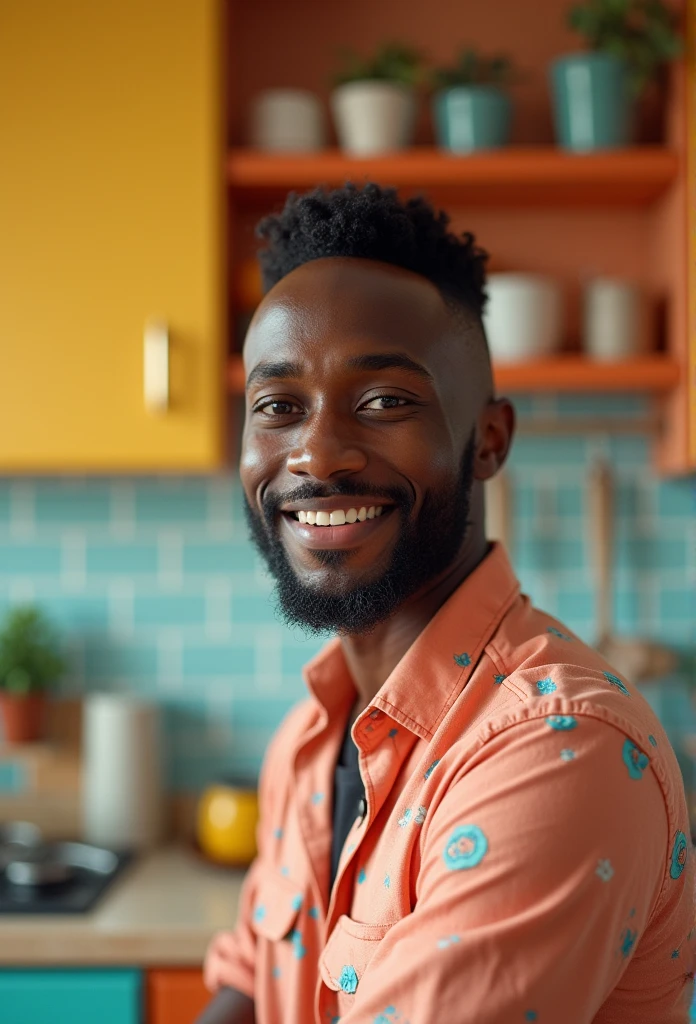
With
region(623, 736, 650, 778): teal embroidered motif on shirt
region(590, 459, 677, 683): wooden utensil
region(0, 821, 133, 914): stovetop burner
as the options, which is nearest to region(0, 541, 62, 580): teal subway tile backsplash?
region(0, 821, 133, 914): stovetop burner

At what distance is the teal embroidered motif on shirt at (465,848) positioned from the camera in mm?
695

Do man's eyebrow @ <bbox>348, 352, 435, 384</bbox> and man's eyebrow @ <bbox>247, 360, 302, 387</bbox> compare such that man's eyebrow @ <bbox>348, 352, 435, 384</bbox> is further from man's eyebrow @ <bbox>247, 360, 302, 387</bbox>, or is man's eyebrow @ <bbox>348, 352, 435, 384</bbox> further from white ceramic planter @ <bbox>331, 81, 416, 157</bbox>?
white ceramic planter @ <bbox>331, 81, 416, 157</bbox>

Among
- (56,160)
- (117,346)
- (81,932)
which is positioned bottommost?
(81,932)

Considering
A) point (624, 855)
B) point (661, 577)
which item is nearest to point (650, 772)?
point (624, 855)

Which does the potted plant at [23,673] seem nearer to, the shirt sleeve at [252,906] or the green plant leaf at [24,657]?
the green plant leaf at [24,657]

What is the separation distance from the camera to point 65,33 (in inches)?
74.4

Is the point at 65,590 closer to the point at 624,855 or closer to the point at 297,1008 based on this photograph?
the point at 297,1008

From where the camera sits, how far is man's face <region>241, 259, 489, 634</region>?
0.92 m

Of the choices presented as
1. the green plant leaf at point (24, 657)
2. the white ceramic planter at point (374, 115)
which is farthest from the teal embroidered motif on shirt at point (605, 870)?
the green plant leaf at point (24, 657)

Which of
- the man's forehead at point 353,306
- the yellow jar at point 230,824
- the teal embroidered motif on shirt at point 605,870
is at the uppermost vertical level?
the man's forehead at point 353,306

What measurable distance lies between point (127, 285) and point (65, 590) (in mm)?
697

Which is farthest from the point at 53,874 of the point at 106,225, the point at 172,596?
the point at 106,225

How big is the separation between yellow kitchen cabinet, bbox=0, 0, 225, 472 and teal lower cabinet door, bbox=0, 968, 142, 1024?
0.84 meters

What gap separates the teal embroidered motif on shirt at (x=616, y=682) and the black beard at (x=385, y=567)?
0.61 feet
